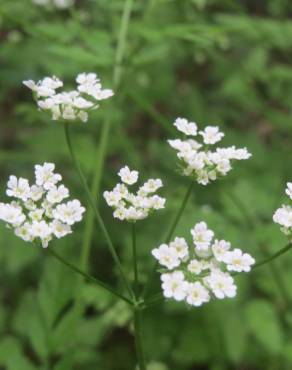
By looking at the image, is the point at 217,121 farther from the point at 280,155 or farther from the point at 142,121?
the point at 142,121

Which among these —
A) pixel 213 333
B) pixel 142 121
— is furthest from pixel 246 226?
pixel 142 121

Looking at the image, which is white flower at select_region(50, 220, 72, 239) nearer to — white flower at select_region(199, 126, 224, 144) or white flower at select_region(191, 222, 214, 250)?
white flower at select_region(191, 222, 214, 250)

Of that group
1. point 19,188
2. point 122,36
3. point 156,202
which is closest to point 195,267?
point 156,202

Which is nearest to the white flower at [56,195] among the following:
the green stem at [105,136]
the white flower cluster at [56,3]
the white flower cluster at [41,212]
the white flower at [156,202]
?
the white flower cluster at [41,212]

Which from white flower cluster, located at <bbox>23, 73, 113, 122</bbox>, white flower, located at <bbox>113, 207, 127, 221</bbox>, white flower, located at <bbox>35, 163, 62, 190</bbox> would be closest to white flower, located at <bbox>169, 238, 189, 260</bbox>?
white flower, located at <bbox>113, 207, 127, 221</bbox>

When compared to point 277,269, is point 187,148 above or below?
below

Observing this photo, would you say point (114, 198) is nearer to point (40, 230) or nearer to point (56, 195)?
point (56, 195)
